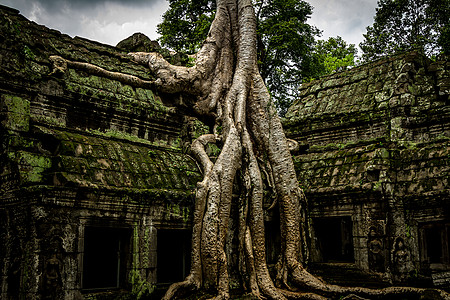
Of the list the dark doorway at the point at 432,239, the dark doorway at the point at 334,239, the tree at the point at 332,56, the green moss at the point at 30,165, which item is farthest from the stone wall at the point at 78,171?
the tree at the point at 332,56

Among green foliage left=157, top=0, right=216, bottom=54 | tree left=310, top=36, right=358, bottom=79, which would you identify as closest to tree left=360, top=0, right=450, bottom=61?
tree left=310, top=36, right=358, bottom=79

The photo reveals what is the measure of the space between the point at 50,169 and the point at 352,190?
5.24m

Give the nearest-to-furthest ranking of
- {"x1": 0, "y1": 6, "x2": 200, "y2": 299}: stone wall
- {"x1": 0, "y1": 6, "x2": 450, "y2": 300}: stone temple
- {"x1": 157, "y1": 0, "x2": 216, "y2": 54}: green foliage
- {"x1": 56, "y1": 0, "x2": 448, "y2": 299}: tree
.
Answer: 1. {"x1": 0, "y1": 6, "x2": 200, "y2": 299}: stone wall
2. {"x1": 0, "y1": 6, "x2": 450, "y2": 300}: stone temple
3. {"x1": 56, "y1": 0, "x2": 448, "y2": 299}: tree
4. {"x1": 157, "y1": 0, "x2": 216, "y2": 54}: green foliage

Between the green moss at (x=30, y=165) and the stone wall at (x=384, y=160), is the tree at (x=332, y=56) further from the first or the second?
the green moss at (x=30, y=165)

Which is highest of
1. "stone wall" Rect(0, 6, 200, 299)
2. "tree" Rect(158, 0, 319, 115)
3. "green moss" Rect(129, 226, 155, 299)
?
"tree" Rect(158, 0, 319, 115)

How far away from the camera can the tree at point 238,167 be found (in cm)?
775

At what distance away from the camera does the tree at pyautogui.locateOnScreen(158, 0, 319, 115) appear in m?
18.7

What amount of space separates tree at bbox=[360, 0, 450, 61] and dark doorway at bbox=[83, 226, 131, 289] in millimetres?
Answer: 15978

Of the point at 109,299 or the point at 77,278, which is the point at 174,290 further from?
the point at 77,278

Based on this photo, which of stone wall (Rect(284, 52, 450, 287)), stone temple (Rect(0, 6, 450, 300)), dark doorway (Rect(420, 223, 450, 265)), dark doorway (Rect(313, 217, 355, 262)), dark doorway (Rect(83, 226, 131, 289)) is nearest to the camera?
stone temple (Rect(0, 6, 450, 300))

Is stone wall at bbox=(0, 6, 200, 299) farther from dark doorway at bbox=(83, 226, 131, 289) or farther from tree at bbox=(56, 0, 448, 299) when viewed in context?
tree at bbox=(56, 0, 448, 299)

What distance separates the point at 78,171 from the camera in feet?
22.7

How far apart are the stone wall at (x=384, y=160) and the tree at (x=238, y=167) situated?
0.90 meters

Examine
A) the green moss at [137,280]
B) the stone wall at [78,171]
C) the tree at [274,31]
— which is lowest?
the green moss at [137,280]
